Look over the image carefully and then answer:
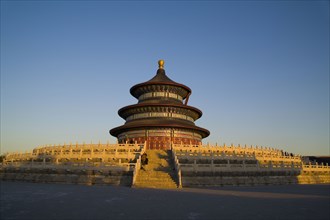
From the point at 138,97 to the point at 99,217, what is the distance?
41904mm

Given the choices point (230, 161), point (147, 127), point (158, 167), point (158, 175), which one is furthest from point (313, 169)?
point (147, 127)

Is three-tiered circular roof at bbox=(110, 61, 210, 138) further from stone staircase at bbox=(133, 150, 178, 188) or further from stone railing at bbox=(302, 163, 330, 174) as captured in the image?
stone railing at bbox=(302, 163, 330, 174)

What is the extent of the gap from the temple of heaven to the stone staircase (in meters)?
11.8

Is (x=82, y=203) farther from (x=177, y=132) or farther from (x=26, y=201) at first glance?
(x=177, y=132)

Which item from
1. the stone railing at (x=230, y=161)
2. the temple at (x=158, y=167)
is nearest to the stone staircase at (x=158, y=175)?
the temple at (x=158, y=167)

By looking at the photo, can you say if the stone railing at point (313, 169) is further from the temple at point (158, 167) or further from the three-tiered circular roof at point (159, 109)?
the three-tiered circular roof at point (159, 109)

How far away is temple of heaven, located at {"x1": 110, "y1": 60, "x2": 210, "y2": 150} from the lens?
41.3 metres

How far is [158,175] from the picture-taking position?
21531mm

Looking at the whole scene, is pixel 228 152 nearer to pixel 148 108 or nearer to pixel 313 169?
pixel 313 169

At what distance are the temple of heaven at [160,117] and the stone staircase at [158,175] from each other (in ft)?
38.7

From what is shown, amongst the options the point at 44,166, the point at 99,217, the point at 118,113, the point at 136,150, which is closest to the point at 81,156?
the point at 44,166

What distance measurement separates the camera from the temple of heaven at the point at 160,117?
135ft

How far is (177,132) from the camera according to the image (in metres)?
41.9

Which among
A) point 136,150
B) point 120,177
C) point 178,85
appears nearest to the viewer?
point 120,177
